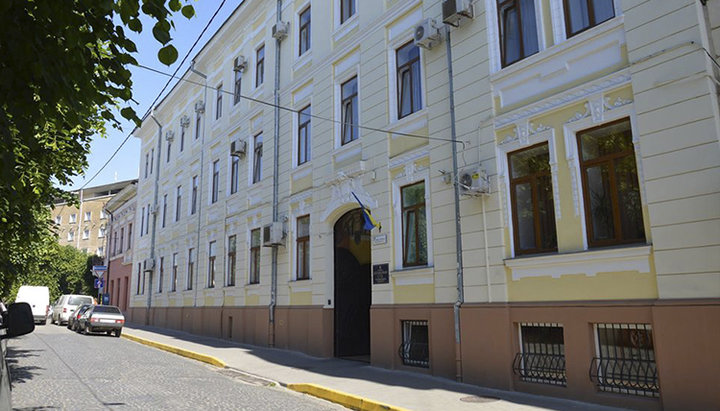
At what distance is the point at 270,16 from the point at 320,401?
1462 cm

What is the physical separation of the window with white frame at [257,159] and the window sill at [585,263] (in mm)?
11959

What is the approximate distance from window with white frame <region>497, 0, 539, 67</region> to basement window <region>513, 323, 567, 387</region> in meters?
5.06

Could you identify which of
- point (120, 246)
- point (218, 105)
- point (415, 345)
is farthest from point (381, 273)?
point (120, 246)

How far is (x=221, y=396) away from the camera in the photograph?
32.2 ft

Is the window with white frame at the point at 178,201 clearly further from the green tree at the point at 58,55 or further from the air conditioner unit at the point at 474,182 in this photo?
the green tree at the point at 58,55

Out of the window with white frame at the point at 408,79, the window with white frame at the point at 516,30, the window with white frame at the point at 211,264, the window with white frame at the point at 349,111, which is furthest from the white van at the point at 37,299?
the window with white frame at the point at 516,30

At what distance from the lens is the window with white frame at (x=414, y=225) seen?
12.1 metres

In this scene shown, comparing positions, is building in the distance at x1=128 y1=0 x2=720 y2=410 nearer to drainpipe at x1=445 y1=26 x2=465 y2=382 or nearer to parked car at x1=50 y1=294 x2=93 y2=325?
drainpipe at x1=445 y1=26 x2=465 y2=382

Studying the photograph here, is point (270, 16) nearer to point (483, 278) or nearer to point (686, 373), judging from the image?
point (483, 278)

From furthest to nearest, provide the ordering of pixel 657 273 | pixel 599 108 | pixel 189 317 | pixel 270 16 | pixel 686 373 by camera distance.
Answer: pixel 189 317, pixel 270 16, pixel 599 108, pixel 657 273, pixel 686 373

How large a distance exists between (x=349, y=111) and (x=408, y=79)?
2584 millimetres

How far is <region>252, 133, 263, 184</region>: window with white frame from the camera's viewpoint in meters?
19.7

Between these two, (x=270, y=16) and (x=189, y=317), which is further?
(x=189, y=317)

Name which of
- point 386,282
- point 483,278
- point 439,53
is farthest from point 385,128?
point 483,278
